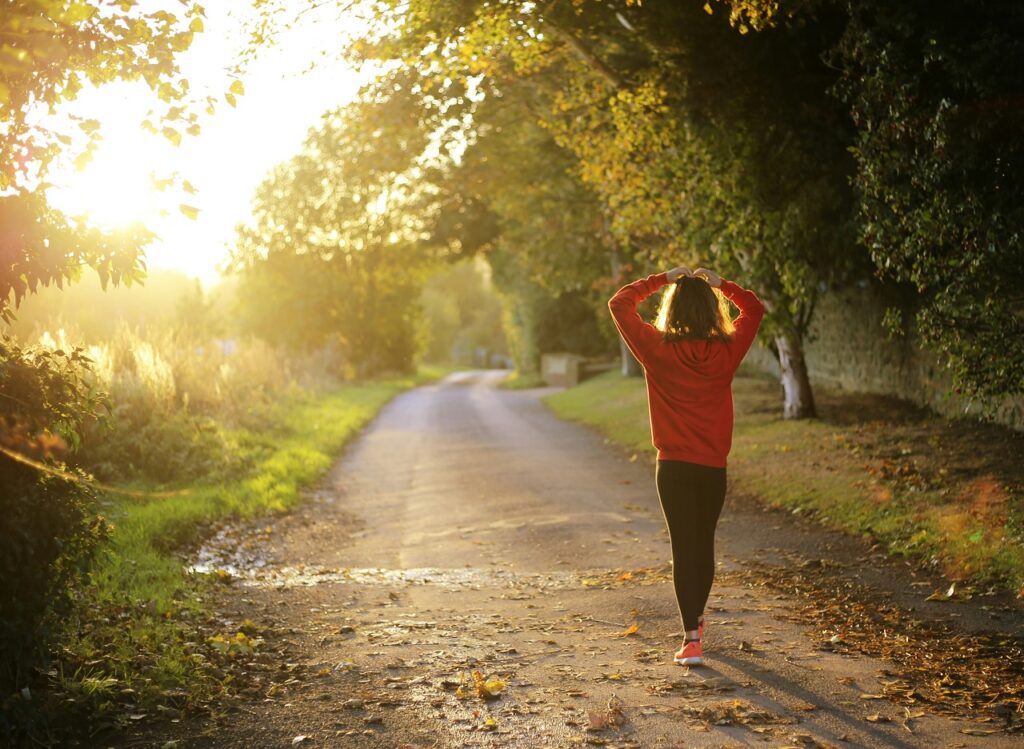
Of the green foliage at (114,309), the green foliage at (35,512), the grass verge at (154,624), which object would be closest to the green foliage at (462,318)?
the green foliage at (114,309)

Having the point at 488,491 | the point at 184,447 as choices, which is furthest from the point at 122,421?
the point at 488,491

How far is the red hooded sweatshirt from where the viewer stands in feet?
20.4

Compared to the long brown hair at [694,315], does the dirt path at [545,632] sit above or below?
below

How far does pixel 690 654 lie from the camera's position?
20.3 ft

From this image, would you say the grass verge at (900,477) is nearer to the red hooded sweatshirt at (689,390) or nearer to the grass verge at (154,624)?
the red hooded sweatshirt at (689,390)

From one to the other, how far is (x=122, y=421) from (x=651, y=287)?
959 centimetres

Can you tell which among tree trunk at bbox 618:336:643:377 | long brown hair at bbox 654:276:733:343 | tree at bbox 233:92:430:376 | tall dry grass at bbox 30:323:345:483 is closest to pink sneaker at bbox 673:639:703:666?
long brown hair at bbox 654:276:733:343

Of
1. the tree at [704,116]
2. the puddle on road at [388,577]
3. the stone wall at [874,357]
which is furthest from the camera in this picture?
the stone wall at [874,357]

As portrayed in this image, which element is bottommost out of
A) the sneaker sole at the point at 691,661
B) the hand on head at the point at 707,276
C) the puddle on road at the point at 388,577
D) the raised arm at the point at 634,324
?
the puddle on road at the point at 388,577

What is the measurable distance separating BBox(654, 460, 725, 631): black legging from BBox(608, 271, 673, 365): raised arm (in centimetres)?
68

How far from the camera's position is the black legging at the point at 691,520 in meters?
6.29

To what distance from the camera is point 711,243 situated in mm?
17375

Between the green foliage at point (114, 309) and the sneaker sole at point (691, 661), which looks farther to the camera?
the green foliage at point (114, 309)

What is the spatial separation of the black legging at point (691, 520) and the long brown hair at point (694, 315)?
75 cm
